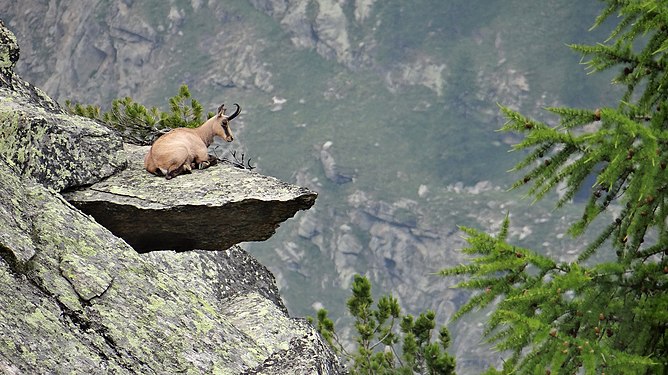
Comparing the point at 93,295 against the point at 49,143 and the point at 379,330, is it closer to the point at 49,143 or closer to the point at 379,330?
the point at 49,143

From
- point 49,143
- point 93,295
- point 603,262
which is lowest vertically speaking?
point 603,262

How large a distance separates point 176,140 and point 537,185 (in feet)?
23.1

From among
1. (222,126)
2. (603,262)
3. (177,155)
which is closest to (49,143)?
(177,155)

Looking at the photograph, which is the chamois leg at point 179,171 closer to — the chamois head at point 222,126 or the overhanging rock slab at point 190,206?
the overhanging rock slab at point 190,206

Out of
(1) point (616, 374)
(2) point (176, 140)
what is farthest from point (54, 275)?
(1) point (616, 374)

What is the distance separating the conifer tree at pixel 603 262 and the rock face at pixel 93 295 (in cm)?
354

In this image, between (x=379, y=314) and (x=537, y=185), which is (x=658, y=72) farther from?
(x=379, y=314)

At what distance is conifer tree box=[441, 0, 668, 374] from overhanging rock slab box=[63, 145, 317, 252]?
4489mm

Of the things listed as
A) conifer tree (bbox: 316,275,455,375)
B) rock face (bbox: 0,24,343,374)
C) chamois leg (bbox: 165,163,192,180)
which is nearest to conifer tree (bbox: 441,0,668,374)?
rock face (bbox: 0,24,343,374)

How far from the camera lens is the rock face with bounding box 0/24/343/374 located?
383 inches

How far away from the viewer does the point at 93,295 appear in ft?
34.4

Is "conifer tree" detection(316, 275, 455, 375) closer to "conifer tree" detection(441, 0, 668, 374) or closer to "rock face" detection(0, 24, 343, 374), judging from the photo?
"rock face" detection(0, 24, 343, 374)

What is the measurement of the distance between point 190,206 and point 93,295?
292 centimetres

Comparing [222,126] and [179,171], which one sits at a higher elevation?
[222,126]
